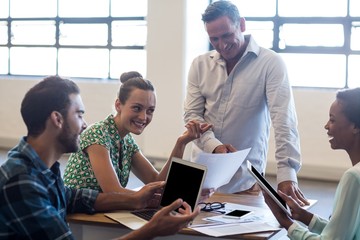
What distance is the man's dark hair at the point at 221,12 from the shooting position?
298 cm

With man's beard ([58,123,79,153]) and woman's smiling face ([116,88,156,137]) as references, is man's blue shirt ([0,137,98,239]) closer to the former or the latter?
man's beard ([58,123,79,153])

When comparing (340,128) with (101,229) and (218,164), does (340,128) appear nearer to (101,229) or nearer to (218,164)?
(218,164)

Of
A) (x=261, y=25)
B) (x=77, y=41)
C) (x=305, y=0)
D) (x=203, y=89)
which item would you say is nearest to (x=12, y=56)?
(x=77, y=41)

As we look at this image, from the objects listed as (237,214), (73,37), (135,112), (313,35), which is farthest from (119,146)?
(73,37)

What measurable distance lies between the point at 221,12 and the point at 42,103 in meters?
1.26

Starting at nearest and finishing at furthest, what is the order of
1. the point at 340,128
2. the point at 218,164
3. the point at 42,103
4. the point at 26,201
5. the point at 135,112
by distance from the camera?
the point at 26,201, the point at 42,103, the point at 340,128, the point at 218,164, the point at 135,112

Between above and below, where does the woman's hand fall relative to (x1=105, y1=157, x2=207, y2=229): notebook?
above

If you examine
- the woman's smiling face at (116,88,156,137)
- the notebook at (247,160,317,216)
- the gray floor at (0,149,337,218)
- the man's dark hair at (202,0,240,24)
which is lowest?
the gray floor at (0,149,337,218)

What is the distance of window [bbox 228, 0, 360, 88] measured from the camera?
23.0 feet

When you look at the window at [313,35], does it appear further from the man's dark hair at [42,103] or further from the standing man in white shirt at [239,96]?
the man's dark hair at [42,103]

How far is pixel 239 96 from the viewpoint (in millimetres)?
3150

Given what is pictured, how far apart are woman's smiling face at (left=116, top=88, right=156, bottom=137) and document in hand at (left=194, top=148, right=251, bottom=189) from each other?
0.34 meters

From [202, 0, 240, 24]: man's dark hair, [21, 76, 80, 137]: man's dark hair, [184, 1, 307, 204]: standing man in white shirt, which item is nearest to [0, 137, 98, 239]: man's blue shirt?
[21, 76, 80, 137]: man's dark hair

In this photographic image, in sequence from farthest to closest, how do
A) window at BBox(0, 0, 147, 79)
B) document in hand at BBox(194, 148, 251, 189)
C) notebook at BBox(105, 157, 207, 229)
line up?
window at BBox(0, 0, 147, 79) < document in hand at BBox(194, 148, 251, 189) < notebook at BBox(105, 157, 207, 229)
